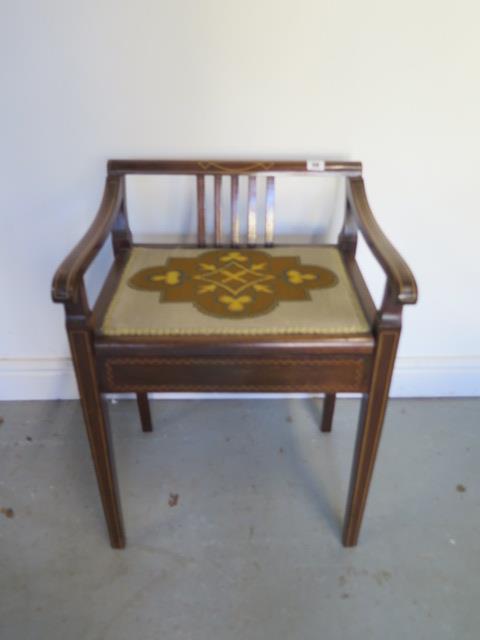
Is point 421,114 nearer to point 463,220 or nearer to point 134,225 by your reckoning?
point 463,220

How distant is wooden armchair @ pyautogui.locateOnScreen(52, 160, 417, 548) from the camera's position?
0.88 meters

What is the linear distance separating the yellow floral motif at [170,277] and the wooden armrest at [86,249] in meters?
0.14

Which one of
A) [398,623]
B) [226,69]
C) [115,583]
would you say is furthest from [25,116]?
[398,623]

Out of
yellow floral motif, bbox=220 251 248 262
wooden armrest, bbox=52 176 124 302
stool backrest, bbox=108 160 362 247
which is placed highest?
stool backrest, bbox=108 160 362 247

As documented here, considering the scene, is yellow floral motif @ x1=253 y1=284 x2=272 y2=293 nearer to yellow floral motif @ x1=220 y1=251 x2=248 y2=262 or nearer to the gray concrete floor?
yellow floral motif @ x1=220 y1=251 x2=248 y2=262

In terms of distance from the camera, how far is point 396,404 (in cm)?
159

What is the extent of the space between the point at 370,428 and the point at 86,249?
2.06 ft

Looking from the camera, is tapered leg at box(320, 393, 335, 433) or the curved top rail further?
tapered leg at box(320, 393, 335, 433)

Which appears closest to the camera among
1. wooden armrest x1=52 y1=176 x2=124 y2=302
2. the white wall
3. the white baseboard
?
wooden armrest x1=52 y1=176 x2=124 y2=302

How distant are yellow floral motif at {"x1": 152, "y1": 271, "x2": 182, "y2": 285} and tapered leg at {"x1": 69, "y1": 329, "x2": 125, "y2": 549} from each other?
0.23 metres

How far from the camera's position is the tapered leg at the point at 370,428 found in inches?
35.1

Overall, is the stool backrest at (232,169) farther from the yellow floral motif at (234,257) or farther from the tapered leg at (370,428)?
the tapered leg at (370,428)

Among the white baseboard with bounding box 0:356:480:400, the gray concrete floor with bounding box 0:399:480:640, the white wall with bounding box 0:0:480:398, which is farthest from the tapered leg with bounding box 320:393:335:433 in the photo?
the white wall with bounding box 0:0:480:398

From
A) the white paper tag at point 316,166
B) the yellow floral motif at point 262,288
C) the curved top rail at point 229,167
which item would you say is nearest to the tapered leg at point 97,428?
the yellow floral motif at point 262,288
